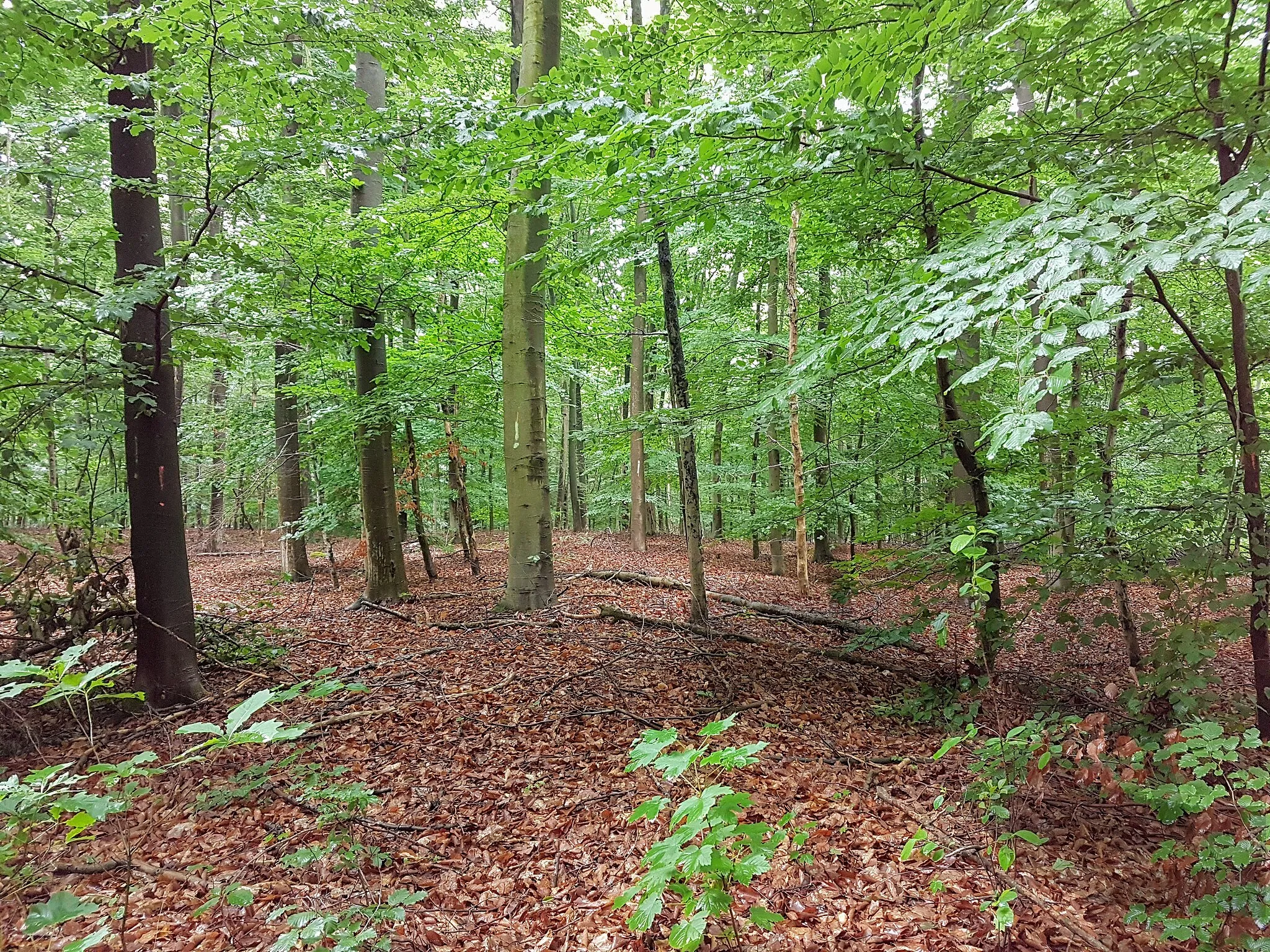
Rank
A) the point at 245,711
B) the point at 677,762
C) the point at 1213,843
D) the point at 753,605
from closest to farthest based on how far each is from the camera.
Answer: the point at 245,711, the point at 677,762, the point at 1213,843, the point at 753,605

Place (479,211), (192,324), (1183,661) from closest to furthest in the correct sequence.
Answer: (1183,661)
(192,324)
(479,211)

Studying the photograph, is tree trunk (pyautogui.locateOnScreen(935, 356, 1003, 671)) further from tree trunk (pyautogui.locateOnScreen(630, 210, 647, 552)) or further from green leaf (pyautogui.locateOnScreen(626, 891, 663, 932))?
tree trunk (pyautogui.locateOnScreen(630, 210, 647, 552))

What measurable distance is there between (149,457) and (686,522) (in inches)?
212

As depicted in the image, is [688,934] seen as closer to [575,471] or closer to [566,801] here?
[566,801]

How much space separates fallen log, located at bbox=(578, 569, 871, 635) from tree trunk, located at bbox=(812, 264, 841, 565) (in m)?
1.63

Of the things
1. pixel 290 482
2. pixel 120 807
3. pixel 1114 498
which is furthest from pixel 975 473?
pixel 290 482

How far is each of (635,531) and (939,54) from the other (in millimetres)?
12693

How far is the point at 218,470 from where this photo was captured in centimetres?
899

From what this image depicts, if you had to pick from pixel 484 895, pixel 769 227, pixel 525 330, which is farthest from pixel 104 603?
pixel 769 227

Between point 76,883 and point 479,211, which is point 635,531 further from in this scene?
point 76,883

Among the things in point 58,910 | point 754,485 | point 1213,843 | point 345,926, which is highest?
point 754,485

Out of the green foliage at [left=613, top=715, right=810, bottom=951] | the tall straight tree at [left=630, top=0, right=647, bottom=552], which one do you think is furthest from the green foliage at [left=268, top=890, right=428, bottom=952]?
the tall straight tree at [left=630, top=0, right=647, bottom=552]

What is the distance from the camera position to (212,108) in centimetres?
384

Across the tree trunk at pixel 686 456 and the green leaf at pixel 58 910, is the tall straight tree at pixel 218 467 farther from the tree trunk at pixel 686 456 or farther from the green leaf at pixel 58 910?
the green leaf at pixel 58 910
